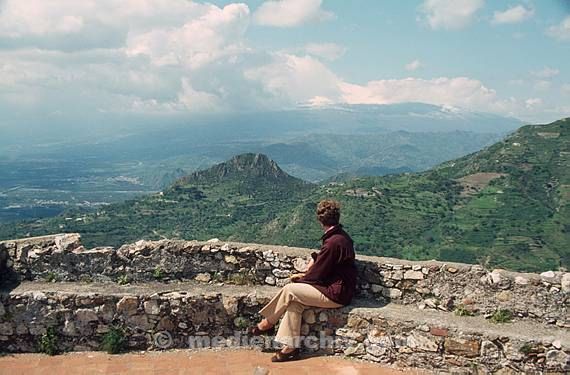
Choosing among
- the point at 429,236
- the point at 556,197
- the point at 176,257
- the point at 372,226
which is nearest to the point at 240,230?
the point at 372,226

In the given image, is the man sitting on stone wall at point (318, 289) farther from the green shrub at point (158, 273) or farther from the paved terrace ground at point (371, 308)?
the green shrub at point (158, 273)

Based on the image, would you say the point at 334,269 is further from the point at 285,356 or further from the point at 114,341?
the point at 114,341

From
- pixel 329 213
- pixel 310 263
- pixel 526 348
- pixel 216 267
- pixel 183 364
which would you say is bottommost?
pixel 183 364

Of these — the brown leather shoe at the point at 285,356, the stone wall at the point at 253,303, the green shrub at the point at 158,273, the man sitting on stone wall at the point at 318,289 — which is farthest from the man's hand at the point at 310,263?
the green shrub at the point at 158,273

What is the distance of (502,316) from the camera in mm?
5871

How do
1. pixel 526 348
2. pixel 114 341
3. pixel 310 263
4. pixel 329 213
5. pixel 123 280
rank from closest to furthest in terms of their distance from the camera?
pixel 526 348 < pixel 329 213 < pixel 114 341 < pixel 310 263 < pixel 123 280

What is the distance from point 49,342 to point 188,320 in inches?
67.1

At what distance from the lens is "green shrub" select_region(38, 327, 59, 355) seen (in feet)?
20.5

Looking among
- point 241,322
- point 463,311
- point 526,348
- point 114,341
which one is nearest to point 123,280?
point 114,341

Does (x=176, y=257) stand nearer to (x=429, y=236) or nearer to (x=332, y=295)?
(x=332, y=295)

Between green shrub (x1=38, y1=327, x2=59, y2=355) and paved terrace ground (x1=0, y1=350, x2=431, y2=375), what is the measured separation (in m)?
0.09

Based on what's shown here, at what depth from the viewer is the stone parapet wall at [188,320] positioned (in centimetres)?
586

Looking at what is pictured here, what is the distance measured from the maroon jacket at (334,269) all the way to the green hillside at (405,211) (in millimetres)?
63120

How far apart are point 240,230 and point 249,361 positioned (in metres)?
92.1
